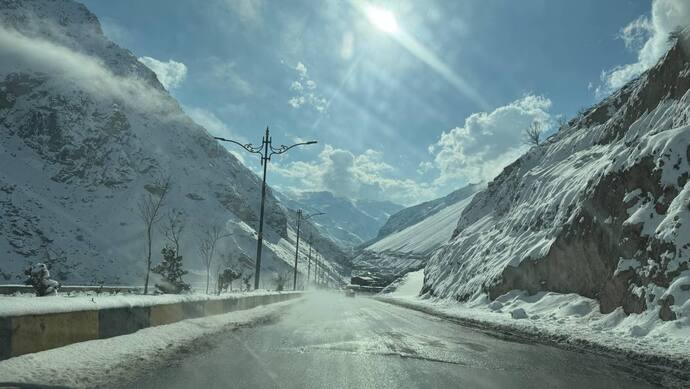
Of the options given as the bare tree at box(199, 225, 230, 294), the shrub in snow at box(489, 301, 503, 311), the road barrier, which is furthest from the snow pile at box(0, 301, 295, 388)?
the bare tree at box(199, 225, 230, 294)

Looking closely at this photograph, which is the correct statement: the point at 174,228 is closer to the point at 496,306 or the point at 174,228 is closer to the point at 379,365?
the point at 496,306

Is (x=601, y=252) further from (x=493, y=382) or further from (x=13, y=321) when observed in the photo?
(x=13, y=321)

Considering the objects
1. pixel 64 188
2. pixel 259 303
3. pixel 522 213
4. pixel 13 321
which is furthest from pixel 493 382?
pixel 64 188

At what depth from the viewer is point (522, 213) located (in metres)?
34.8

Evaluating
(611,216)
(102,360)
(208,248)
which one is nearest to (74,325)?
(102,360)

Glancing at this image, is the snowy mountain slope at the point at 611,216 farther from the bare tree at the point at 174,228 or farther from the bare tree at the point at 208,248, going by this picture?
the bare tree at the point at 174,228

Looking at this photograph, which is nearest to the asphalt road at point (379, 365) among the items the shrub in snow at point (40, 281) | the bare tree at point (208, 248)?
the shrub in snow at point (40, 281)

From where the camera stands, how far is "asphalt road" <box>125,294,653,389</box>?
21.4ft

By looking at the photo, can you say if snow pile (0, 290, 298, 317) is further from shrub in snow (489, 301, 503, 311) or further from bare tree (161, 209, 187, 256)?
bare tree (161, 209, 187, 256)

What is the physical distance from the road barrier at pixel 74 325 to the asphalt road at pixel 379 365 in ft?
4.47

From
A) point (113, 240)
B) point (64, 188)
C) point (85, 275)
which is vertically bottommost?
point (85, 275)

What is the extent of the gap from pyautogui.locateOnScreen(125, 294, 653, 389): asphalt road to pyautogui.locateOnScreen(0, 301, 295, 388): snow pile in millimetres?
352

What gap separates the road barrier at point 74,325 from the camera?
6.02 metres

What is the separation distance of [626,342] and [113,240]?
504 ft
